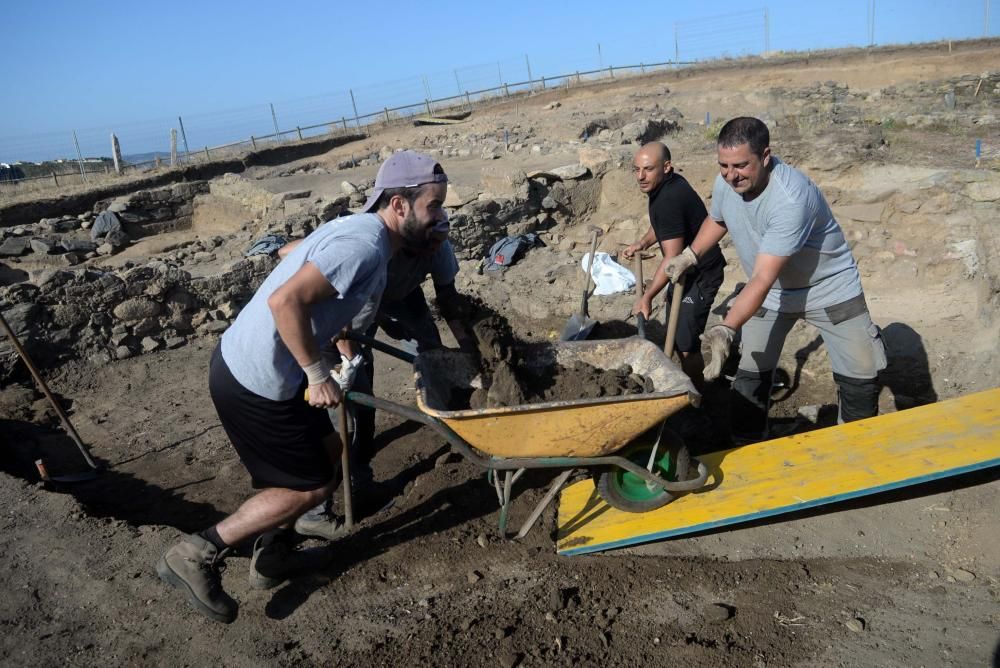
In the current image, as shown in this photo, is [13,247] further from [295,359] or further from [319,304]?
[319,304]

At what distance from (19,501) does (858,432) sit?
4.45 meters

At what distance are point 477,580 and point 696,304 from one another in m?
2.24

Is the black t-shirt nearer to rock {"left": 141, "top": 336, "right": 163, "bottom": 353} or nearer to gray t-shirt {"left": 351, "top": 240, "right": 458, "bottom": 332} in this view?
gray t-shirt {"left": 351, "top": 240, "right": 458, "bottom": 332}

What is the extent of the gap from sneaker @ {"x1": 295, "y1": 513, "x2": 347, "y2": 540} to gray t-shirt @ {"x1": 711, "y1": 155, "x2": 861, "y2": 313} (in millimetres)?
2531

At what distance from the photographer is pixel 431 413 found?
2.62 metres

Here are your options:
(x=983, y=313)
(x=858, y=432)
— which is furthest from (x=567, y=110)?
(x=858, y=432)

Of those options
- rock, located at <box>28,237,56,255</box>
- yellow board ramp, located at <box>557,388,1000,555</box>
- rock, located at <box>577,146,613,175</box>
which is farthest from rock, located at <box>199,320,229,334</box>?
rock, located at <box>28,237,56,255</box>

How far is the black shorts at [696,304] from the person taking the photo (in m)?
4.15

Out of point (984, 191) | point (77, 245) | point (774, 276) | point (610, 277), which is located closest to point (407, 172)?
point (774, 276)

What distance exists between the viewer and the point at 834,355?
11.5 feet

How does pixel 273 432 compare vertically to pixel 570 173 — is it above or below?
below

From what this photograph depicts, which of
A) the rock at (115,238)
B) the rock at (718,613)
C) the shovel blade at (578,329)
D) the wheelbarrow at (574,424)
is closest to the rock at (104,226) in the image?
the rock at (115,238)

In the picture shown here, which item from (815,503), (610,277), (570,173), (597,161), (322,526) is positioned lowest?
(322,526)

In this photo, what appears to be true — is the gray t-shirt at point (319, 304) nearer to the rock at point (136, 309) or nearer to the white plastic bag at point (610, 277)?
the rock at point (136, 309)
